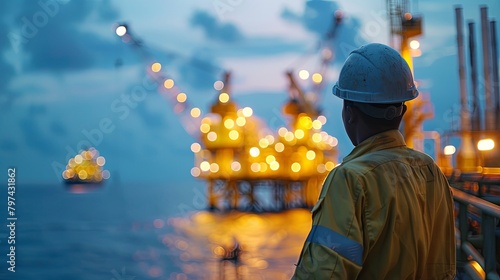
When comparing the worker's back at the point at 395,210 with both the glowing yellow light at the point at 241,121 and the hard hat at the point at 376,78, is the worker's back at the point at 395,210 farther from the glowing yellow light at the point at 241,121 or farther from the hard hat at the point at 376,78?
the glowing yellow light at the point at 241,121

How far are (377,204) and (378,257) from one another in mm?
150

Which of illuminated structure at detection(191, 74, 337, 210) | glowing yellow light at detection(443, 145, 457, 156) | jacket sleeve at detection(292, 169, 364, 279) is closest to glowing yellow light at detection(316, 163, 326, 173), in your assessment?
illuminated structure at detection(191, 74, 337, 210)

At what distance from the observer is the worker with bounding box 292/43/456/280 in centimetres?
183

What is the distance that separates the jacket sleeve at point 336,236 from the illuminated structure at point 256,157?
65.0 meters

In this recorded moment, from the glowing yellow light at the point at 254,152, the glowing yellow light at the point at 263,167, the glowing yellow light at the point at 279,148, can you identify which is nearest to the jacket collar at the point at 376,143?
the glowing yellow light at the point at 254,152

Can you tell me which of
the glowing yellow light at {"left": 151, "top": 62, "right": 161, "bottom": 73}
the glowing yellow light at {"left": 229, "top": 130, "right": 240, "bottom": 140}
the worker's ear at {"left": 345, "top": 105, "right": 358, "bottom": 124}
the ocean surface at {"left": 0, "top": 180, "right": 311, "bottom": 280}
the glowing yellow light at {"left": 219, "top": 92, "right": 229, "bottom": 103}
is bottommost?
the ocean surface at {"left": 0, "top": 180, "right": 311, "bottom": 280}

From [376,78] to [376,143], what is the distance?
19 cm

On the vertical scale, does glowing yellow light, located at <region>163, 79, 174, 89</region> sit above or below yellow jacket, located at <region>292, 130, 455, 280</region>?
above

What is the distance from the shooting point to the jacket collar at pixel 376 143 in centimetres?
208

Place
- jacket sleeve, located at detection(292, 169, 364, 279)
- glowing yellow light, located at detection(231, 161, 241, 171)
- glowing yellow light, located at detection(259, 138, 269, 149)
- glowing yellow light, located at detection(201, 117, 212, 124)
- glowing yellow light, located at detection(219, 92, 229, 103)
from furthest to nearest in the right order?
glowing yellow light, located at detection(219, 92, 229, 103), glowing yellow light, located at detection(259, 138, 269, 149), glowing yellow light, located at detection(201, 117, 212, 124), glowing yellow light, located at detection(231, 161, 241, 171), jacket sleeve, located at detection(292, 169, 364, 279)

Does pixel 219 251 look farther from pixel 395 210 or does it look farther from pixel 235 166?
pixel 395 210

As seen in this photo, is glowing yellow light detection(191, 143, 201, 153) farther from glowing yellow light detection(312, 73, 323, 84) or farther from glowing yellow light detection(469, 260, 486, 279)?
glowing yellow light detection(469, 260, 486, 279)

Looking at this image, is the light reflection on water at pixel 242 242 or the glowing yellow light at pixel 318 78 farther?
the glowing yellow light at pixel 318 78

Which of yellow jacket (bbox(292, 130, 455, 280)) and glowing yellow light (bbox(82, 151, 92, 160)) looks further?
glowing yellow light (bbox(82, 151, 92, 160))
